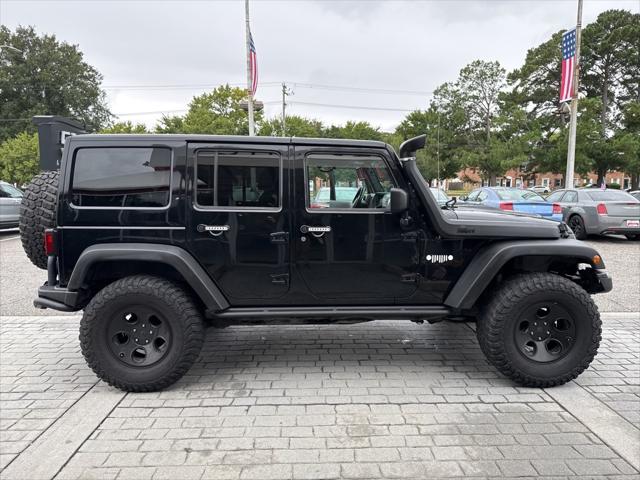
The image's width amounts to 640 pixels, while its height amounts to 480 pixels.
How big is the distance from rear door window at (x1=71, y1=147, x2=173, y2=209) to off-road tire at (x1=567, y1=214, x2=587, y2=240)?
11.3 meters

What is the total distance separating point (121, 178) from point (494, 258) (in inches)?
121

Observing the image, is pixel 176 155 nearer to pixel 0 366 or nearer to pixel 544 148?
pixel 0 366

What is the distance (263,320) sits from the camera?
11.6 feet

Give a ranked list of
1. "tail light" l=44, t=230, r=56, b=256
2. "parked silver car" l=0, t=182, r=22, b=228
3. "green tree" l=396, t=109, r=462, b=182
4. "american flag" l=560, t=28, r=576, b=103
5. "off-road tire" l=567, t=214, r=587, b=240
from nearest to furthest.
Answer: "tail light" l=44, t=230, r=56, b=256 → "off-road tire" l=567, t=214, r=587, b=240 → "parked silver car" l=0, t=182, r=22, b=228 → "american flag" l=560, t=28, r=576, b=103 → "green tree" l=396, t=109, r=462, b=182

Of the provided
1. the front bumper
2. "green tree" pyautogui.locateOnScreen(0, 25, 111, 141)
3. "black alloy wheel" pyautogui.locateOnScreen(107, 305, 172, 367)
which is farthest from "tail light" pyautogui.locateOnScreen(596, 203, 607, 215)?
"green tree" pyautogui.locateOnScreen(0, 25, 111, 141)

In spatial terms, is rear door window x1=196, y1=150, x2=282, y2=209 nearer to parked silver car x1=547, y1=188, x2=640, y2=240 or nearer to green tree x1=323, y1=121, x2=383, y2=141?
parked silver car x1=547, y1=188, x2=640, y2=240

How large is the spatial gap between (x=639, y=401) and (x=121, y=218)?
14.2ft

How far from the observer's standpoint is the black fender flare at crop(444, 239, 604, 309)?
337cm

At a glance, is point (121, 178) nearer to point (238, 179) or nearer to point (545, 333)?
point (238, 179)

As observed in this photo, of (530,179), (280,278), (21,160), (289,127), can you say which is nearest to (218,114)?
(289,127)

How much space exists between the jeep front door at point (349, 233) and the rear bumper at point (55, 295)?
71.5 inches

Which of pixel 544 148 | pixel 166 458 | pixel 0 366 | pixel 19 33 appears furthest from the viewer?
pixel 19 33

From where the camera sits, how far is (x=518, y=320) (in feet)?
11.2

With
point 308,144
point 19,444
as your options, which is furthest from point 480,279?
point 19,444
